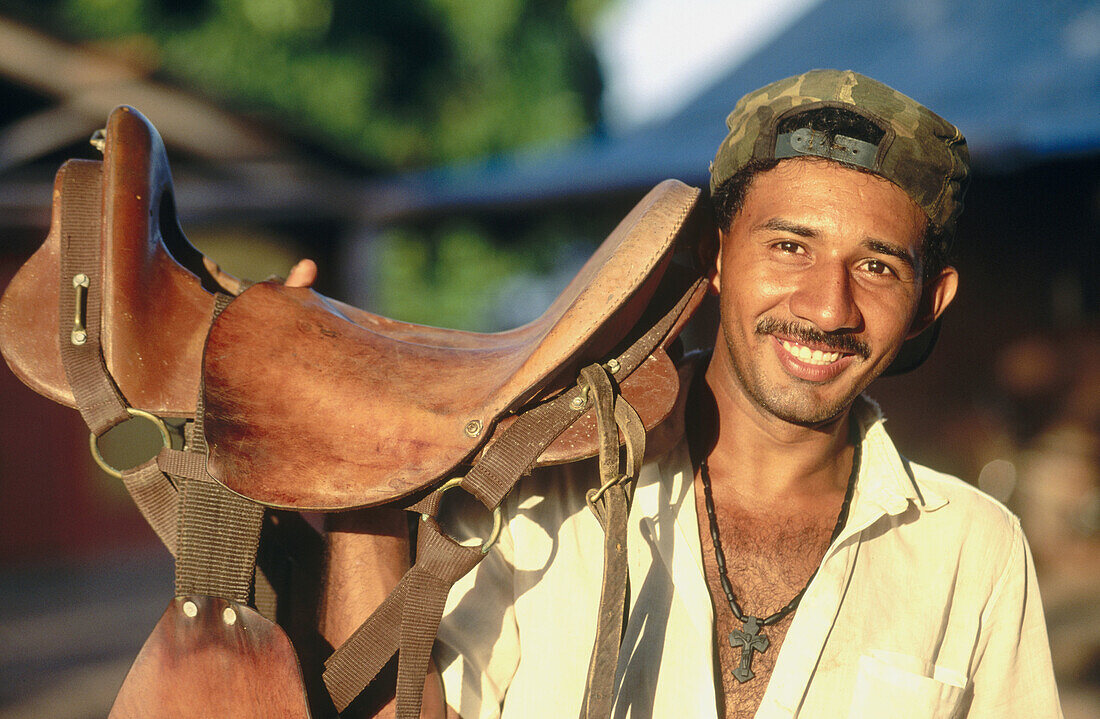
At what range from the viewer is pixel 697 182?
564 cm

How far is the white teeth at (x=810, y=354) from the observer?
5.32ft

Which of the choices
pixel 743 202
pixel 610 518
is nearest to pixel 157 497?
pixel 610 518

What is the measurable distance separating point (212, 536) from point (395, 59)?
42.5 feet

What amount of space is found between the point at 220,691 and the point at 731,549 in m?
0.97

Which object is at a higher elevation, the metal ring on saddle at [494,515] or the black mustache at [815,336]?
the black mustache at [815,336]

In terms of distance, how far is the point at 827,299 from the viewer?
1.58m

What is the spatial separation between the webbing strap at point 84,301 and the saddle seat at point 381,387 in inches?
6.3

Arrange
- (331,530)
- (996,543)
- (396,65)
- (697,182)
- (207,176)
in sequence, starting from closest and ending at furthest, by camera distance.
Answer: (331,530) → (996,543) → (697,182) → (207,176) → (396,65)

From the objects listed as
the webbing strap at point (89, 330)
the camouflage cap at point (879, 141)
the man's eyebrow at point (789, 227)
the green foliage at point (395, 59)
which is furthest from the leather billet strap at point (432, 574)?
the green foliage at point (395, 59)

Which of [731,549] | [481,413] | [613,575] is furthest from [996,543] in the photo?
[481,413]

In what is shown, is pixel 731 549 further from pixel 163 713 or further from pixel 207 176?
pixel 207 176

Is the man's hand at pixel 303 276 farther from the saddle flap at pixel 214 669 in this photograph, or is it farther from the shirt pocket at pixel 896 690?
the shirt pocket at pixel 896 690

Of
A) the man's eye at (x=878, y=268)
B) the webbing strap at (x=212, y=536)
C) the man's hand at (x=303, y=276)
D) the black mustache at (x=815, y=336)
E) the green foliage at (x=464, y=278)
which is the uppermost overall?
the green foliage at (x=464, y=278)

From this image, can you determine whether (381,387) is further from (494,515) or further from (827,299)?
(827,299)
